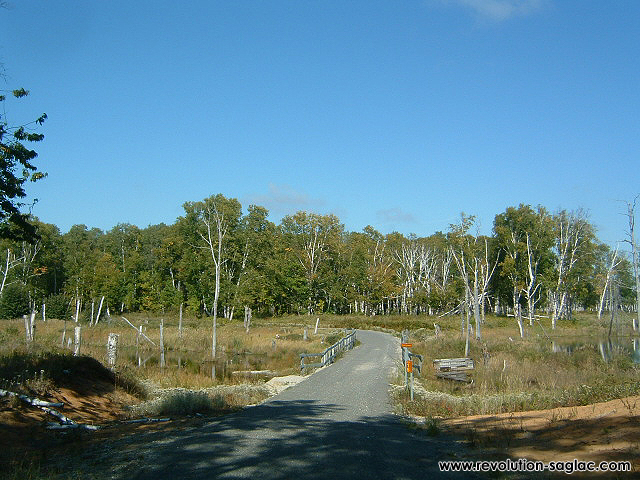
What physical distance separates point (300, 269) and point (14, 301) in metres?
35.2

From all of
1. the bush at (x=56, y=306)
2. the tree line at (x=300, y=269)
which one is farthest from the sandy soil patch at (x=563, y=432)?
the bush at (x=56, y=306)

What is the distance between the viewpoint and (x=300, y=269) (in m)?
71.9

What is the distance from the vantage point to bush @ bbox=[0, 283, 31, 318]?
57844 millimetres

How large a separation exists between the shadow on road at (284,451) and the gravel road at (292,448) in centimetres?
1

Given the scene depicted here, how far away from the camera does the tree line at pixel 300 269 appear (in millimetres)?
60875

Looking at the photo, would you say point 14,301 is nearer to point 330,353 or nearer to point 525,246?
point 330,353

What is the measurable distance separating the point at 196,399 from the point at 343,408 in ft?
13.7

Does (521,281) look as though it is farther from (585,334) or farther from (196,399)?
(196,399)

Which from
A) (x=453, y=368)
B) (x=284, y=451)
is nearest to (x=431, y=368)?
(x=453, y=368)

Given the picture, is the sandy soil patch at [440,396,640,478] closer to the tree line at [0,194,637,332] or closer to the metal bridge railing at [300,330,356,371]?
the metal bridge railing at [300,330,356,371]

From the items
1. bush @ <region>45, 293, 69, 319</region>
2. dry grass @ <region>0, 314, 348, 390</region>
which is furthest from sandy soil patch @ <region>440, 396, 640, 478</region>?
bush @ <region>45, 293, 69, 319</region>

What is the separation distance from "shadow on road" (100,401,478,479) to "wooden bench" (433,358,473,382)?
886cm

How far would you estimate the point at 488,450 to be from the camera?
9078 millimetres

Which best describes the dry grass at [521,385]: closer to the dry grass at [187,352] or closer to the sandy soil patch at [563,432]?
the sandy soil patch at [563,432]
